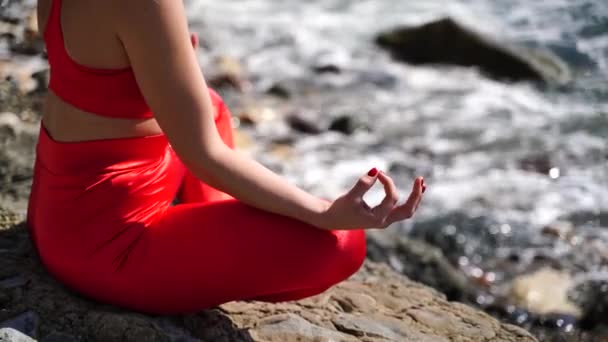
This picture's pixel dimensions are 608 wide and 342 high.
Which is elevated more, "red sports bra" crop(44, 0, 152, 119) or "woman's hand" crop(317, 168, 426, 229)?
"woman's hand" crop(317, 168, 426, 229)

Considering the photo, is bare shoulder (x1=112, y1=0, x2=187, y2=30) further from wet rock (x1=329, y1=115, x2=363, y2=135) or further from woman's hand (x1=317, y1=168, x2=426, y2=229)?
wet rock (x1=329, y1=115, x2=363, y2=135)

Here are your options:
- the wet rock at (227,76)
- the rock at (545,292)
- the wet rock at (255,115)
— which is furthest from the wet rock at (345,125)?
the rock at (545,292)

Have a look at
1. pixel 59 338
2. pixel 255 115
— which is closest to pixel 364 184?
pixel 59 338

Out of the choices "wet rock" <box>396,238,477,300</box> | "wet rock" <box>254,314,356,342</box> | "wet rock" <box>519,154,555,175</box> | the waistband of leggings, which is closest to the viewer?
the waistband of leggings

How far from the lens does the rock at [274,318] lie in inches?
91.2

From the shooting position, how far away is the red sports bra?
222cm

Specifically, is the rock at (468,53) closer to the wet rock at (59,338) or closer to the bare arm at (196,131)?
the bare arm at (196,131)

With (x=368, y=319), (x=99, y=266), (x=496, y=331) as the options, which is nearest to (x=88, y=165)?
(x=99, y=266)

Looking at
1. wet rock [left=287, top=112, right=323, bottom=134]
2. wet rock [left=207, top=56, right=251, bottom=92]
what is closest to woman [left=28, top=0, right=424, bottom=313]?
wet rock [left=287, top=112, right=323, bottom=134]

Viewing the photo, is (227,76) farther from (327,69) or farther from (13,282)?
(13,282)

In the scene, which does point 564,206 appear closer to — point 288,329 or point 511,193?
point 511,193

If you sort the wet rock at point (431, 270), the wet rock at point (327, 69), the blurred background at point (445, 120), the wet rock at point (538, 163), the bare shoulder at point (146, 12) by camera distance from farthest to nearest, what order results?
the wet rock at point (327, 69), the wet rock at point (538, 163), the blurred background at point (445, 120), the wet rock at point (431, 270), the bare shoulder at point (146, 12)

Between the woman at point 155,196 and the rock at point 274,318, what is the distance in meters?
0.07

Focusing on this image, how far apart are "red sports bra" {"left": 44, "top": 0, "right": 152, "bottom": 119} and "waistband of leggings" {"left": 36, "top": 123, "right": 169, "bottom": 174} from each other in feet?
0.29
